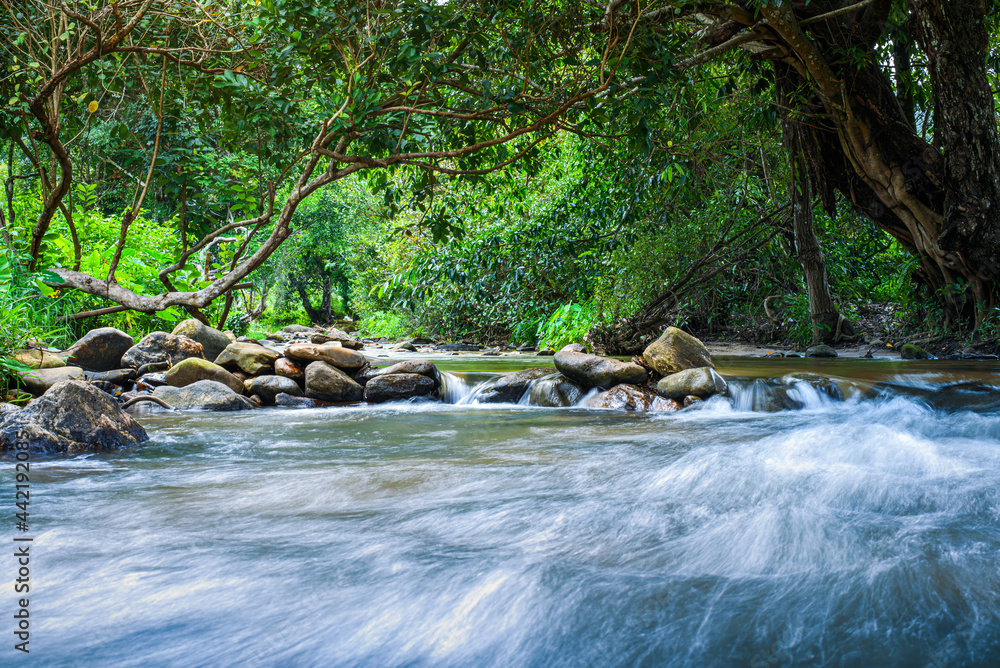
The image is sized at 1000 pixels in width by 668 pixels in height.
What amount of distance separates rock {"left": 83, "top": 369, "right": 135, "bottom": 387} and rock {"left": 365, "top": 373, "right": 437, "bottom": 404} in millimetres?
2491

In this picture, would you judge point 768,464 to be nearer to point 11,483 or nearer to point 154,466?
point 154,466

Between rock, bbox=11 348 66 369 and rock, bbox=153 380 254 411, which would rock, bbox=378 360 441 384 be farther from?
rock, bbox=11 348 66 369

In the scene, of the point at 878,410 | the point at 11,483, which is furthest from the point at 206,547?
the point at 878,410

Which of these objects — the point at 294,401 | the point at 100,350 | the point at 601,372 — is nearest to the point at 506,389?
the point at 601,372

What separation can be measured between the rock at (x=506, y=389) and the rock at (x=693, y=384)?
1434mm

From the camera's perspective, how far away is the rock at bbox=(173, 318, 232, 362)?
24.7 ft

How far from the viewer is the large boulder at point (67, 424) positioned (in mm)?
3697

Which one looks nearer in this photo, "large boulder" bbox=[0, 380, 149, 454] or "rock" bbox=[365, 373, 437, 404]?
"large boulder" bbox=[0, 380, 149, 454]

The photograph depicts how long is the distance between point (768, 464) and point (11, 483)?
398cm

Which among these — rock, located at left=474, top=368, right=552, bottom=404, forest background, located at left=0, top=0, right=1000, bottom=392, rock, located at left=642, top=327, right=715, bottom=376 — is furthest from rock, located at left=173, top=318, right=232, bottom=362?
rock, located at left=642, top=327, right=715, bottom=376

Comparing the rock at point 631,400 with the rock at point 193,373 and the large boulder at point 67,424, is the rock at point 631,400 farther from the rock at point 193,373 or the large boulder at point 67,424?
the large boulder at point 67,424

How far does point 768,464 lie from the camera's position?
131 inches

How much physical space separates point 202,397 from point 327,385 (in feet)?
4.19

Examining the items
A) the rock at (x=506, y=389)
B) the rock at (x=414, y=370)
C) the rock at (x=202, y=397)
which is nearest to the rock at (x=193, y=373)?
the rock at (x=202, y=397)
